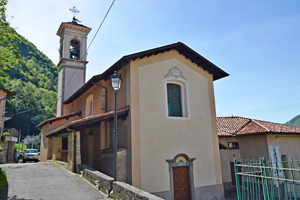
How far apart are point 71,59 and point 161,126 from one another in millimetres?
13709

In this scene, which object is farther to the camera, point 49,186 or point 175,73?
point 175,73

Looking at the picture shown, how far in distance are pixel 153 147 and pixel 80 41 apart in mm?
15187

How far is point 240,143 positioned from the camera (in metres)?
16.5

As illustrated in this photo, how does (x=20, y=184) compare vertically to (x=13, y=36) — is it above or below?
below

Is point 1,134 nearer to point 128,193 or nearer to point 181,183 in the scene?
point 181,183

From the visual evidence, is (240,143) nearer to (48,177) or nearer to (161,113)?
(161,113)

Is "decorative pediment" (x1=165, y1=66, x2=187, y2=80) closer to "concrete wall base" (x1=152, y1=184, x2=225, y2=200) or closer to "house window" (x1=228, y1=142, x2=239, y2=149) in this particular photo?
"concrete wall base" (x1=152, y1=184, x2=225, y2=200)

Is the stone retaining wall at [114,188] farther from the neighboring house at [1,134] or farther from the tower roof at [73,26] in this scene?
the tower roof at [73,26]

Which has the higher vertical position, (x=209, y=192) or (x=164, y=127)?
(x=164, y=127)

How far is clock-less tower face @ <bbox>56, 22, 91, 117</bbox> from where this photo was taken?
814 inches

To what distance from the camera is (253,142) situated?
51.3 feet

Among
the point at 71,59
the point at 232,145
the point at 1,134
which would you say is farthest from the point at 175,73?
the point at 1,134

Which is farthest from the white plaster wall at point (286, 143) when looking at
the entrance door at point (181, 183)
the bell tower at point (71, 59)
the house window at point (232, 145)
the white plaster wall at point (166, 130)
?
the bell tower at point (71, 59)

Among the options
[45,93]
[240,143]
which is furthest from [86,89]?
[45,93]
